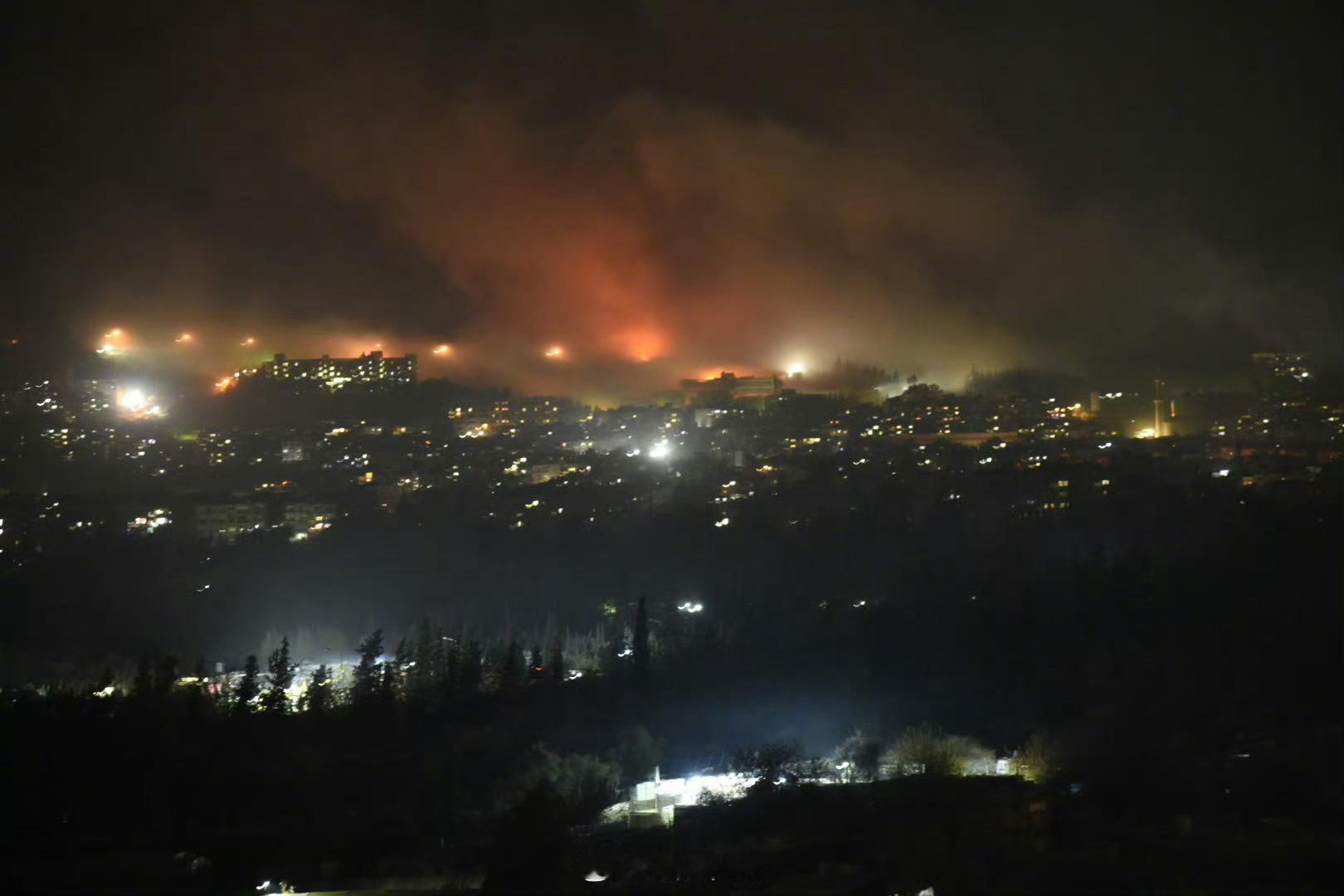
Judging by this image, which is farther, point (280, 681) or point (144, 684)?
point (280, 681)

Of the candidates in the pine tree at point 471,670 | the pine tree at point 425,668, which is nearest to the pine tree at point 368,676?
the pine tree at point 425,668

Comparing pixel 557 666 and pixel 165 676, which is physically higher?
pixel 165 676

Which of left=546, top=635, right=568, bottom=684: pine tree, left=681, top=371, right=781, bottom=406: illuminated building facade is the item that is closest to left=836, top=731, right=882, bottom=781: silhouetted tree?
left=546, top=635, right=568, bottom=684: pine tree

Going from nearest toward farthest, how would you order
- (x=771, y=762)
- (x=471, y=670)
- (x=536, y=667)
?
(x=771, y=762), (x=471, y=670), (x=536, y=667)

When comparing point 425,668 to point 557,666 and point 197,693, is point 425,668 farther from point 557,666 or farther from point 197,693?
point 197,693

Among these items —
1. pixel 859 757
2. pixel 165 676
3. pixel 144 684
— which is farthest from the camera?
pixel 165 676

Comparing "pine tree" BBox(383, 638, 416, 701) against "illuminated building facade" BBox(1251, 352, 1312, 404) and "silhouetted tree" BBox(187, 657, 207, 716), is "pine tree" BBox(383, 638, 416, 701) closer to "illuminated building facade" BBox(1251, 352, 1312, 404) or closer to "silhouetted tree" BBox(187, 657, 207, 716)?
"silhouetted tree" BBox(187, 657, 207, 716)

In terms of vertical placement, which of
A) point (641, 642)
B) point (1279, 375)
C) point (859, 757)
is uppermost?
point (1279, 375)

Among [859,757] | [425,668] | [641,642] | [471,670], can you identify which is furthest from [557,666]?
[859,757]

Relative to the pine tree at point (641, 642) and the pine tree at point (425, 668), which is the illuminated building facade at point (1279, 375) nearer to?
the pine tree at point (641, 642)
